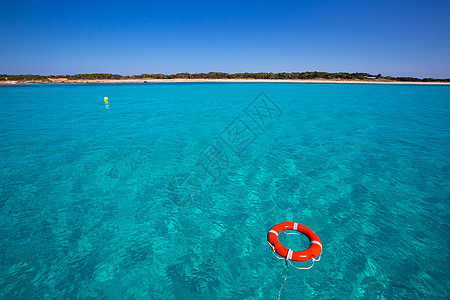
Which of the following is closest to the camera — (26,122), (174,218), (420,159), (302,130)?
(174,218)

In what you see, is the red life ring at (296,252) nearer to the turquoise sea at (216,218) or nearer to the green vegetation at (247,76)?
the turquoise sea at (216,218)

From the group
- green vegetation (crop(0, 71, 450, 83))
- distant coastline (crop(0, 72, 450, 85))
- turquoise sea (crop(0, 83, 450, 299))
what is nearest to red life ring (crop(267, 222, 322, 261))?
turquoise sea (crop(0, 83, 450, 299))

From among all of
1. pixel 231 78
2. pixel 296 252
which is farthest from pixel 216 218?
pixel 231 78

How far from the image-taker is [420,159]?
8578 mm

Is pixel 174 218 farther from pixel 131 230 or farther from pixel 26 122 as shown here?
pixel 26 122

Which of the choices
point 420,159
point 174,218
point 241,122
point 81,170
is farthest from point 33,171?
point 420,159

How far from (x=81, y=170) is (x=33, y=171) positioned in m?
1.56

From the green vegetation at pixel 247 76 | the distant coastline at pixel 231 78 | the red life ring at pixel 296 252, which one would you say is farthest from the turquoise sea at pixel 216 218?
the green vegetation at pixel 247 76

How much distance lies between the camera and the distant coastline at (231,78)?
84875mm

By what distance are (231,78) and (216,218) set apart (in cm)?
10535

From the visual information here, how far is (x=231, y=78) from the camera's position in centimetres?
10331

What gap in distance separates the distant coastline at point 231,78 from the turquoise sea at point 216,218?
88.9 metres

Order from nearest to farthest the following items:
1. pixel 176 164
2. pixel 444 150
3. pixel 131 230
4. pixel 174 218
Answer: pixel 131 230
pixel 174 218
pixel 176 164
pixel 444 150

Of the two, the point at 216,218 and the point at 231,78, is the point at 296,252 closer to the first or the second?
the point at 216,218
